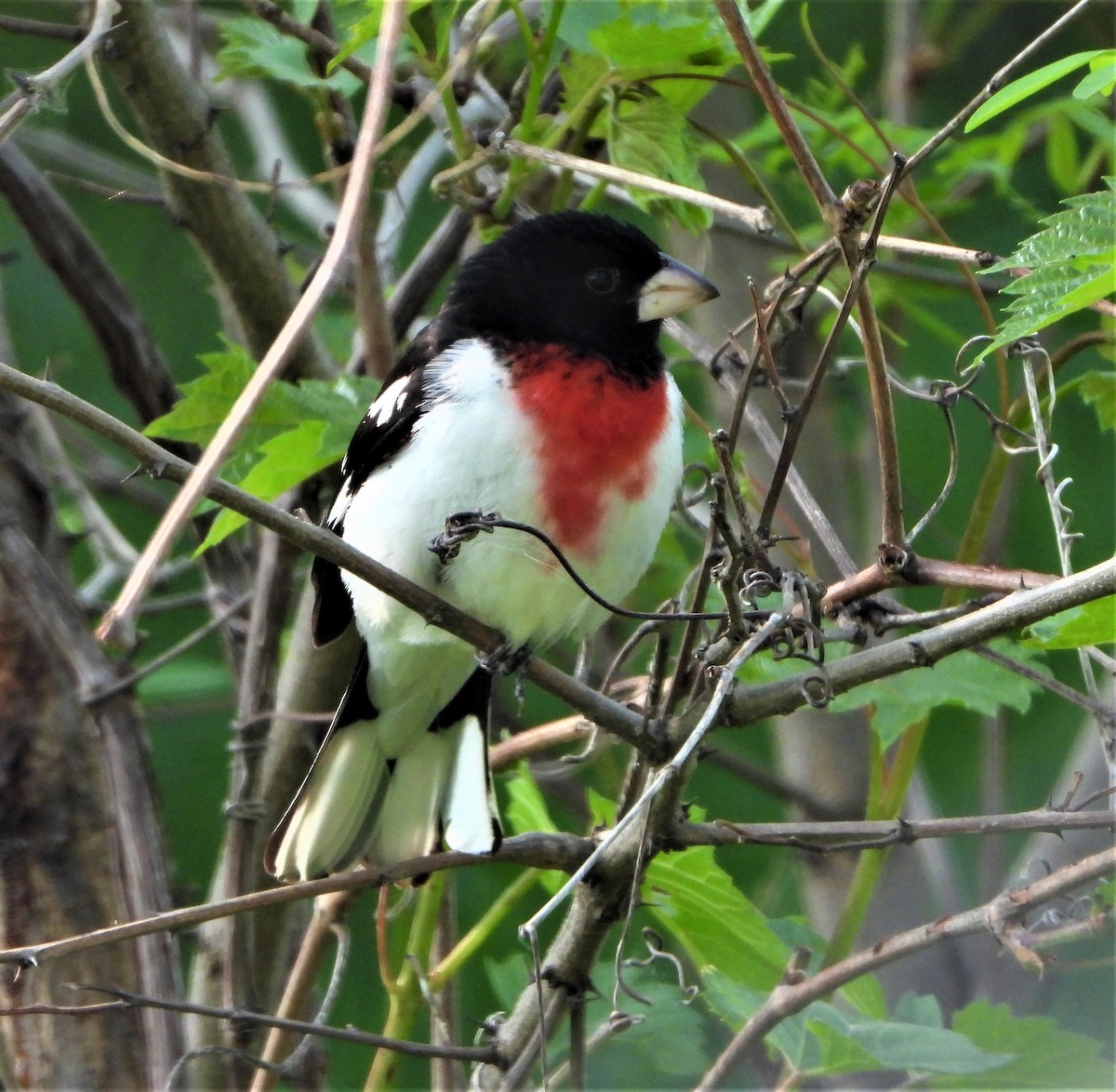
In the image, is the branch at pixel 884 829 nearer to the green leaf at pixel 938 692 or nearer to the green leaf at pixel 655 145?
the green leaf at pixel 938 692

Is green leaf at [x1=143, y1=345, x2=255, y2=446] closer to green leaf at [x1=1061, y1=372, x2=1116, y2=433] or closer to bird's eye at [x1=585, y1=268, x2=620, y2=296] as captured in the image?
bird's eye at [x1=585, y1=268, x2=620, y2=296]

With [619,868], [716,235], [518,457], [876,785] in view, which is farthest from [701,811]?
[716,235]

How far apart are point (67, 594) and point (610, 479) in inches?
43.0

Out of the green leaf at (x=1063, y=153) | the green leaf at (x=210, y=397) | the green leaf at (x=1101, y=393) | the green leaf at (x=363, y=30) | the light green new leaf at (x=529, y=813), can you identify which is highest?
the green leaf at (x=1063, y=153)

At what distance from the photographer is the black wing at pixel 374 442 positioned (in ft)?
8.15

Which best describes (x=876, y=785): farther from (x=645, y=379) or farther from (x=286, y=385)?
(x=286, y=385)

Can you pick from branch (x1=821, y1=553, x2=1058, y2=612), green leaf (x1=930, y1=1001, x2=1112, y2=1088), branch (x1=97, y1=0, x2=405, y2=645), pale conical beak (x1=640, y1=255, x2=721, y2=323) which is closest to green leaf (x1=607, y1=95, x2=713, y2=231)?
pale conical beak (x1=640, y1=255, x2=721, y2=323)

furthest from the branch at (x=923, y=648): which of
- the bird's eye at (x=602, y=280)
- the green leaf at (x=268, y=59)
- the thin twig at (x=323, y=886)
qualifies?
the green leaf at (x=268, y=59)

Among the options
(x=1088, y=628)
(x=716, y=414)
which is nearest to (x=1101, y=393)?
(x=1088, y=628)

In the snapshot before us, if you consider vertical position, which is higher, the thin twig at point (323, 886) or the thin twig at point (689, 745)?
the thin twig at point (689, 745)

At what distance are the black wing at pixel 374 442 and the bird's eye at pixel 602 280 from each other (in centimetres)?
27

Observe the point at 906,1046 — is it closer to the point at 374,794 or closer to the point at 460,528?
the point at 460,528

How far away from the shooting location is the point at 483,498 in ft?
7.63

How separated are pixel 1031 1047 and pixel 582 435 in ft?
3.84
